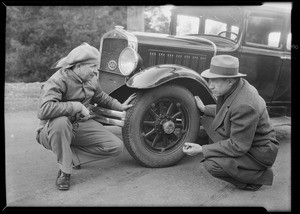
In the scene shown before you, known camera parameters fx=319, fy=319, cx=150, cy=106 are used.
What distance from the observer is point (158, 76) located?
2805 mm

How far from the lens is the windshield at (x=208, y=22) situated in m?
3.68

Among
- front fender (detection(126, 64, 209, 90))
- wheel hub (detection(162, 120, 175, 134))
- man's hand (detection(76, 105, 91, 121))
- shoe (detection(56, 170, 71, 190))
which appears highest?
front fender (detection(126, 64, 209, 90))

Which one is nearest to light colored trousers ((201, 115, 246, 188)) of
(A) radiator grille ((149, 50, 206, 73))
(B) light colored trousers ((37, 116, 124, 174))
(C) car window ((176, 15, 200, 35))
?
(B) light colored trousers ((37, 116, 124, 174))

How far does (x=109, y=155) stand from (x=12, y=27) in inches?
49.8

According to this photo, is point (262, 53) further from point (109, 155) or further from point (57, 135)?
point (57, 135)

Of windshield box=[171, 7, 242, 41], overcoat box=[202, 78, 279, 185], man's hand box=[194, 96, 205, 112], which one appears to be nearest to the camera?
overcoat box=[202, 78, 279, 185]

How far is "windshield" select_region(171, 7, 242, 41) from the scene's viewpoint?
145 inches

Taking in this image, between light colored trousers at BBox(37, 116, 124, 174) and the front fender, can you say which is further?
the front fender

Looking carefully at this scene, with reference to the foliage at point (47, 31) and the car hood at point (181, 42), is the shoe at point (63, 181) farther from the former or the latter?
the car hood at point (181, 42)

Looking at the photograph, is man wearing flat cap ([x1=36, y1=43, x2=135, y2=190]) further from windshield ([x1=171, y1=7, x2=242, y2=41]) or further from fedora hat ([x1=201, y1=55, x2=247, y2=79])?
windshield ([x1=171, y1=7, x2=242, y2=41])

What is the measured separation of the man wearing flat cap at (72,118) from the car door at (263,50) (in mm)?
1755

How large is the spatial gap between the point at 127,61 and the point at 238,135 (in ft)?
4.63

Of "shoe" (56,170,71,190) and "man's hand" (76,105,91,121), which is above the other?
"man's hand" (76,105,91,121)

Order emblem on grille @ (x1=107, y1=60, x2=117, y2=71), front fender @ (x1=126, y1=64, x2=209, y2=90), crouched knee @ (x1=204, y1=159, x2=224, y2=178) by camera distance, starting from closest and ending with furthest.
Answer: crouched knee @ (x1=204, y1=159, x2=224, y2=178)
front fender @ (x1=126, y1=64, x2=209, y2=90)
emblem on grille @ (x1=107, y1=60, x2=117, y2=71)
